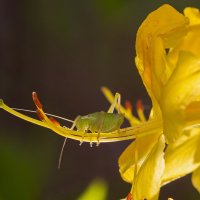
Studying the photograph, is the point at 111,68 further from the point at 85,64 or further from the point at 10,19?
the point at 10,19

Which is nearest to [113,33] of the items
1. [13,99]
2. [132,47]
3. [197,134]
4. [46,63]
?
[132,47]

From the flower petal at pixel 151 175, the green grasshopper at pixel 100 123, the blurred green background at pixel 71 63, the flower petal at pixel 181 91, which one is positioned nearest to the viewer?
the flower petal at pixel 181 91

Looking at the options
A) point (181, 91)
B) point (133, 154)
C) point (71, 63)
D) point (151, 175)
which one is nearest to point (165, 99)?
point (181, 91)

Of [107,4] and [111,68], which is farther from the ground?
[107,4]

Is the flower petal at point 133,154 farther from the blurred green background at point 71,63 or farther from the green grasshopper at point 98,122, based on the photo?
the blurred green background at point 71,63

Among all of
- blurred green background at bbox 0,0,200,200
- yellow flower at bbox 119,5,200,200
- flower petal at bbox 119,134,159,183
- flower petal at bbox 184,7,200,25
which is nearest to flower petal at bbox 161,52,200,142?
yellow flower at bbox 119,5,200,200

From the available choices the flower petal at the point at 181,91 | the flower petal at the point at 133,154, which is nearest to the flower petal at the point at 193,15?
the flower petal at the point at 181,91

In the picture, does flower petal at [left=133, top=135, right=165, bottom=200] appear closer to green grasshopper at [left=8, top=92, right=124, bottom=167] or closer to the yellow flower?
the yellow flower
